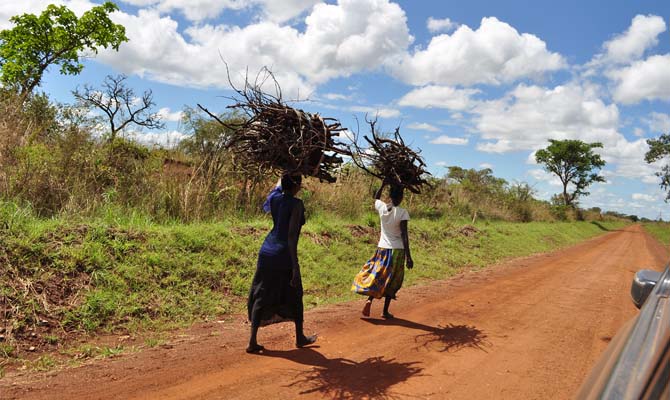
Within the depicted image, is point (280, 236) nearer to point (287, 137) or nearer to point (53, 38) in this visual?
point (287, 137)

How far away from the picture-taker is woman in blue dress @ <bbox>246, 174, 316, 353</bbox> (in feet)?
16.0

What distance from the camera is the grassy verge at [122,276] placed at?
520cm

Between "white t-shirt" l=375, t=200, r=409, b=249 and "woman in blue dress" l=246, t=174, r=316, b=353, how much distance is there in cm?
185

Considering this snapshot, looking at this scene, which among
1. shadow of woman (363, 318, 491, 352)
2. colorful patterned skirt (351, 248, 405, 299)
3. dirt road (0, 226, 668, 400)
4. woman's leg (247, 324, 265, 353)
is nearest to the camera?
dirt road (0, 226, 668, 400)

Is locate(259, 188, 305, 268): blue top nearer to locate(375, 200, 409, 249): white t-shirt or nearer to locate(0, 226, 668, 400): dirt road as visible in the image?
locate(0, 226, 668, 400): dirt road

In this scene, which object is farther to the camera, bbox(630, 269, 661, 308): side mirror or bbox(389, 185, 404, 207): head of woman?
bbox(389, 185, 404, 207): head of woman

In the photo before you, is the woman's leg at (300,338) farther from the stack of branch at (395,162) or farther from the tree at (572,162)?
the tree at (572,162)

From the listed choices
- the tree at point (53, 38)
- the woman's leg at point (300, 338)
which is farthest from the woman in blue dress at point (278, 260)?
the tree at point (53, 38)

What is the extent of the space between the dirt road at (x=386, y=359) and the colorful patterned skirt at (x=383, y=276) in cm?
43

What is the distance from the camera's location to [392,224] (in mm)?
6473

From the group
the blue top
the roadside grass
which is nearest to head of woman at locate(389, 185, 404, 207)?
the blue top

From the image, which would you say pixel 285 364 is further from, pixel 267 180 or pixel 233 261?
pixel 267 180

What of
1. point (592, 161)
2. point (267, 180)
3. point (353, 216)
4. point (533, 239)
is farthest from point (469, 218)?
point (592, 161)

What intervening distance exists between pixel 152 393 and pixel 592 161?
54032mm
